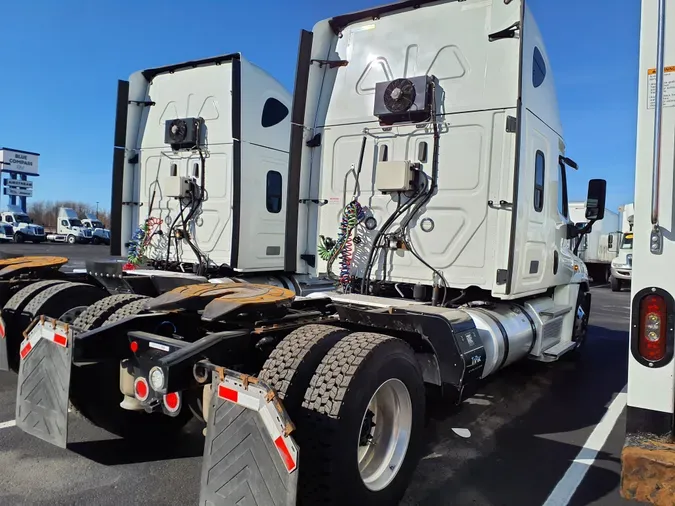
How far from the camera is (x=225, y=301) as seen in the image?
10.8ft

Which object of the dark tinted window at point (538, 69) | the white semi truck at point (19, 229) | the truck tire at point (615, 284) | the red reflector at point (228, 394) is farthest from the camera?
the white semi truck at point (19, 229)

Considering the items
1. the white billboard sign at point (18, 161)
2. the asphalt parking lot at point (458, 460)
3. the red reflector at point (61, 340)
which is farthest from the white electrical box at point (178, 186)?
the white billboard sign at point (18, 161)

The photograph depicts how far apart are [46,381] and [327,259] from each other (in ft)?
9.31

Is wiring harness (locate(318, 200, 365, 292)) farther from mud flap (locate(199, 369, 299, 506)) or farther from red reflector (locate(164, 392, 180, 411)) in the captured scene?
mud flap (locate(199, 369, 299, 506))

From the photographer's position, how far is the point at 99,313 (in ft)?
12.5

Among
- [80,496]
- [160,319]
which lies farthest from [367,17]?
[80,496]

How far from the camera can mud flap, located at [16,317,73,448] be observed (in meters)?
3.22

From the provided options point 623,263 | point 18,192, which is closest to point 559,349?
point 623,263

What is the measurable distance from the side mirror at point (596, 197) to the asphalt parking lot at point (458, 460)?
2.08 meters

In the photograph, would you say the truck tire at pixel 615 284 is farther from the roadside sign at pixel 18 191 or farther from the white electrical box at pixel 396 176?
the roadside sign at pixel 18 191

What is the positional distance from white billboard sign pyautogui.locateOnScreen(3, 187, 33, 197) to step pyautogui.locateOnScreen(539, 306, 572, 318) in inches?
2220

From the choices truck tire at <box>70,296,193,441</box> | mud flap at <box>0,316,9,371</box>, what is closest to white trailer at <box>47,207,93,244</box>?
mud flap at <box>0,316,9,371</box>

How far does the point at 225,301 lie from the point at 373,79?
10.0ft

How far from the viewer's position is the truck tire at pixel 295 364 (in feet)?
8.89
